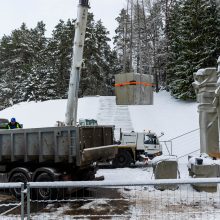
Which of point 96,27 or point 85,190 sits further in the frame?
point 96,27

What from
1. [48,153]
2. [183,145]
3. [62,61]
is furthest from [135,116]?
[48,153]

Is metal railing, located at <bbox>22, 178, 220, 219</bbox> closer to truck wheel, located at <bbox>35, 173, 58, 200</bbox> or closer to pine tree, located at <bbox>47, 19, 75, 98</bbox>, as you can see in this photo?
truck wheel, located at <bbox>35, 173, 58, 200</bbox>

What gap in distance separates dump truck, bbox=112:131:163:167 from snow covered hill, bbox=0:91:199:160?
5246 millimetres

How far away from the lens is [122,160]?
719 inches

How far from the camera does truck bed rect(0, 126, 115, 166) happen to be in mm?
9953

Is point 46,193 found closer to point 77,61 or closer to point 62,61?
point 77,61

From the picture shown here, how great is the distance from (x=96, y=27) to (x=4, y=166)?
37897mm

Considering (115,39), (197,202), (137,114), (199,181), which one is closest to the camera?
(199,181)

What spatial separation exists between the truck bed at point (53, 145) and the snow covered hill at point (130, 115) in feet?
47.1

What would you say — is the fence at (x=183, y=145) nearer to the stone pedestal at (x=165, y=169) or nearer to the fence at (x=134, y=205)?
the stone pedestal at (x=165, y=169)

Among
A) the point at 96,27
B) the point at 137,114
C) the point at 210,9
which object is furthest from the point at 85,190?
the point at 96,27

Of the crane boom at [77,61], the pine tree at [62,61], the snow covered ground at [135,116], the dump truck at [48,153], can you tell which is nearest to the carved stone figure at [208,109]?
the snow covered ground at [135,116]

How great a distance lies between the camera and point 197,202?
975 centimetres

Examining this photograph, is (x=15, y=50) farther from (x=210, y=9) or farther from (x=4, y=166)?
(x=4, y=166)
